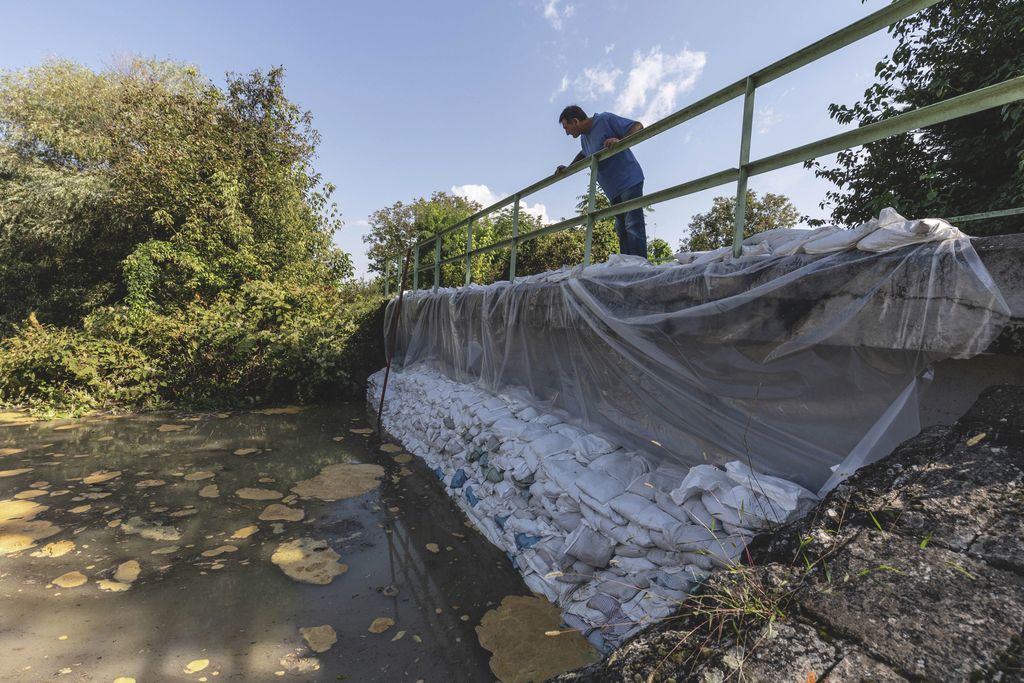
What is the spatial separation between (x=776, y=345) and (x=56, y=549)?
172 inches

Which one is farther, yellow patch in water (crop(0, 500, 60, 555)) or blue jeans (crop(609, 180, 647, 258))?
blue jeans (crop(609, 180, 647, 258))

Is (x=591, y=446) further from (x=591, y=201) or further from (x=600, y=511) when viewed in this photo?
(x=591, y=201)

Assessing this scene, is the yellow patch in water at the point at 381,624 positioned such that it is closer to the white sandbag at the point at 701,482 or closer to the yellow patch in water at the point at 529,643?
the yellow patch in water at the point at 529,643

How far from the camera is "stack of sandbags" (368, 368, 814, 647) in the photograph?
2111 millimetres

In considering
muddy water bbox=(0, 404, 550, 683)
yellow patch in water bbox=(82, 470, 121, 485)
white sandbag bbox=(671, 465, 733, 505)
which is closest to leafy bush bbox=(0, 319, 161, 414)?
muddy water bbox=(0, 404, 550, 683)

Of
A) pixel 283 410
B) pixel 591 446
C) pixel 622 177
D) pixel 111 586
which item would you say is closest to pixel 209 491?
Result: pixel 111 586

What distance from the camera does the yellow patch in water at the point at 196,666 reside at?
89.3 inches

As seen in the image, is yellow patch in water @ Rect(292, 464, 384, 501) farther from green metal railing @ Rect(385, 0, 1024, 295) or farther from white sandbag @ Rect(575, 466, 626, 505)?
green metal railing @ Rect(385, 0, 1024, 295)

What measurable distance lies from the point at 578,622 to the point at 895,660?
1693mm

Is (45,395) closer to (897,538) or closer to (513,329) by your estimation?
(513,329)

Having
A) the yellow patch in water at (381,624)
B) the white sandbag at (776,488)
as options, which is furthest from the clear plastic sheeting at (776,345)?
the yellow patch in water at (381,624)

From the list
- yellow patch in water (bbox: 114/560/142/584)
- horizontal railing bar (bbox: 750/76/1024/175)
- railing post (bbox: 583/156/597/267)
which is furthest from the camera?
railing post (bbox: 583/156/597/267)

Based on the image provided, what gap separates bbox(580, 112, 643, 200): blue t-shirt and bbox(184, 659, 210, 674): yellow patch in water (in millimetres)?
3878

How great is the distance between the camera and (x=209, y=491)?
14.4 ft
